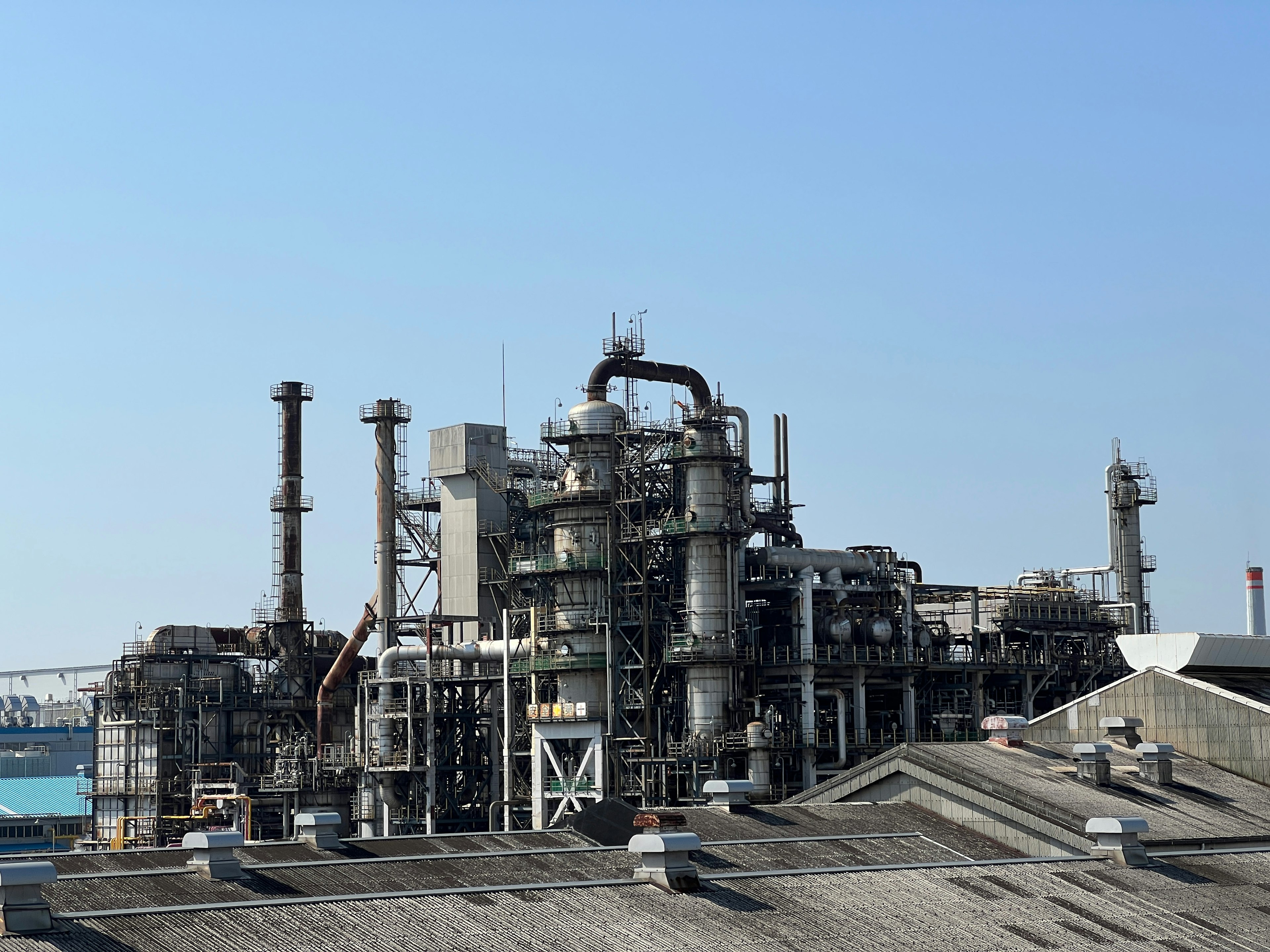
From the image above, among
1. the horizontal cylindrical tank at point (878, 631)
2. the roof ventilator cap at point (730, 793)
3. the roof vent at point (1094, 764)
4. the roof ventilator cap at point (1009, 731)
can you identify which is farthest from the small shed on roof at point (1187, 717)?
the horizontal cylindrical tank at point (878, 631)

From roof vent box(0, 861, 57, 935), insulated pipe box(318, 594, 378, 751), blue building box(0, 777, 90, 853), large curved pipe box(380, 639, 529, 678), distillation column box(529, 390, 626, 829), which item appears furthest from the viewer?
blue building box(0, 777, 90, 853)

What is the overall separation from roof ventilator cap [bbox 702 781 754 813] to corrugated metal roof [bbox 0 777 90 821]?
91616mm

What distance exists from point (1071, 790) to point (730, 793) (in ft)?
32.2

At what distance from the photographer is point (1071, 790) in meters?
47.7

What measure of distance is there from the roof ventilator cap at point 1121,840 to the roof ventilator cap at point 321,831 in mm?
17217

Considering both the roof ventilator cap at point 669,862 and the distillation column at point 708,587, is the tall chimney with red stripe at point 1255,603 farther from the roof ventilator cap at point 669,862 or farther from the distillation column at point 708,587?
the roof ventilator cap at point 669,862

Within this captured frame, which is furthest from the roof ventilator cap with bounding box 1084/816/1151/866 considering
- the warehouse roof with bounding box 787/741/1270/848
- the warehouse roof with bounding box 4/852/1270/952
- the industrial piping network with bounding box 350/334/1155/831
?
the industrial piping network with bounding box 350/334/1155/831

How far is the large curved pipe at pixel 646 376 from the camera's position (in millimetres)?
83688

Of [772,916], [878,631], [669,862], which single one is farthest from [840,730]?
[772,916]

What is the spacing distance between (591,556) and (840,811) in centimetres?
3572

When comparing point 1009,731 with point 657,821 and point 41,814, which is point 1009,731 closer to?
point 657,821

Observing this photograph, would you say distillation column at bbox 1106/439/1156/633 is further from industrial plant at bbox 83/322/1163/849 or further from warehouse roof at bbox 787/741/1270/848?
warehouse roof at bbox 787/741/1270/848

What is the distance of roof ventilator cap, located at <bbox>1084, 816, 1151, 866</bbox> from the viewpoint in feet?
131

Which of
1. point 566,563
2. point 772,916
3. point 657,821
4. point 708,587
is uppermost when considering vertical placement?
point 566,563
